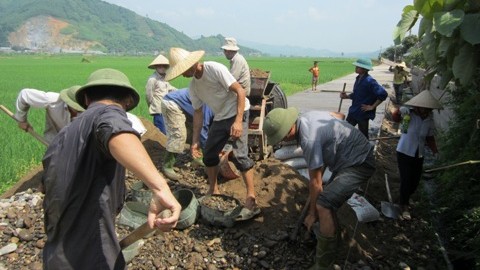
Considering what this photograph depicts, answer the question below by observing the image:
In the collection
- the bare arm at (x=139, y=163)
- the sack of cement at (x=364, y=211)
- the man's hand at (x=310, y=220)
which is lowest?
the sack of cement at (x=364, y=211)

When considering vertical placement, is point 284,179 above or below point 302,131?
below

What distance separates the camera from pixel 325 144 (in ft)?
10.7

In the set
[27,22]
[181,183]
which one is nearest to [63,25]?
[27,22]

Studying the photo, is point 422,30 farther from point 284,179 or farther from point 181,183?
point 181,183

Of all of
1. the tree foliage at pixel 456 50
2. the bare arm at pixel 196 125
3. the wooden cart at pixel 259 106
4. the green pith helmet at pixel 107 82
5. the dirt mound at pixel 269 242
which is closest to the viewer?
the green pith helmet at pixel 107 82

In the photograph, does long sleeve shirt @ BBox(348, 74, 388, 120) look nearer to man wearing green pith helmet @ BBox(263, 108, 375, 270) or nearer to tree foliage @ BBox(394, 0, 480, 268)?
tree foliage @ BBox(394, 0, 480, 268)

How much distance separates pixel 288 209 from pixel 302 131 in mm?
1309

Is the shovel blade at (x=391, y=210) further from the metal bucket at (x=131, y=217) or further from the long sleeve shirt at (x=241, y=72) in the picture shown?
the long sleeve shirt at (x=241, y=72)

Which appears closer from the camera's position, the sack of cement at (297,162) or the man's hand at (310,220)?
the man's hand at (310,220)

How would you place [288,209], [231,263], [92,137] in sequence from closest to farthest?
[92,137] < [231,263] < [288,209]

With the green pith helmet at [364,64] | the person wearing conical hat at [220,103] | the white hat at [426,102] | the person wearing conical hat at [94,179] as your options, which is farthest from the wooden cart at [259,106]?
the person wearing conical hat at [94,179]

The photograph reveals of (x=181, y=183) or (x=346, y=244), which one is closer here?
(x=346, y=244)

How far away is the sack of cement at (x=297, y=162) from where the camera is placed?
5.41 metres

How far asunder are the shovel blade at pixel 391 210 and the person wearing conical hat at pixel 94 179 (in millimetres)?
3484
